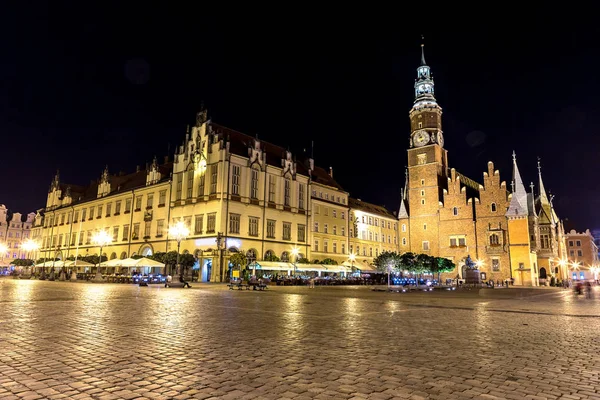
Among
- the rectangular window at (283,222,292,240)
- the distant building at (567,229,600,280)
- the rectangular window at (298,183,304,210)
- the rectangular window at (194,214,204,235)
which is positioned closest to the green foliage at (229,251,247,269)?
the rectangular window at (194,214,204,235)

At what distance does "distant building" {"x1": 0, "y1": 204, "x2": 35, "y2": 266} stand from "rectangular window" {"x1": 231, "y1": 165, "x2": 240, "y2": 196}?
83.1 m

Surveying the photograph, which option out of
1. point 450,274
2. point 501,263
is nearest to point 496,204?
point 501,263

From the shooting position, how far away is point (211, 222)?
50.3 m

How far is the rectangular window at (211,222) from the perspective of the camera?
4978 cm

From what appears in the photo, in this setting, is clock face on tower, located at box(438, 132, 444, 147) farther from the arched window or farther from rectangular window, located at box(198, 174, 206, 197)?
rectangular window, located at box(198, 174, 206, 197)

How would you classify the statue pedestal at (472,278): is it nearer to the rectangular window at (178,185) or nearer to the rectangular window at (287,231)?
the rectangular window at (287,231)

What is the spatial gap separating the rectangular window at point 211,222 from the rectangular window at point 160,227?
420 inches

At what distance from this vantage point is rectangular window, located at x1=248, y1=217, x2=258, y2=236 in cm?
5247

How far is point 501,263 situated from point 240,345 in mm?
65609

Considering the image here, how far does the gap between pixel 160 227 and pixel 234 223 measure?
14333 millimetres

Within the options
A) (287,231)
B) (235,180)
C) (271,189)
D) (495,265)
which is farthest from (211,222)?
(495,265)

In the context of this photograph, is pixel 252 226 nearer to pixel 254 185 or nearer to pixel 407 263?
pixel 254 185

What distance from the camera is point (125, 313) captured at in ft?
45.6

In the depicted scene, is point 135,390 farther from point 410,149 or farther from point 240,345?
point 410,149
